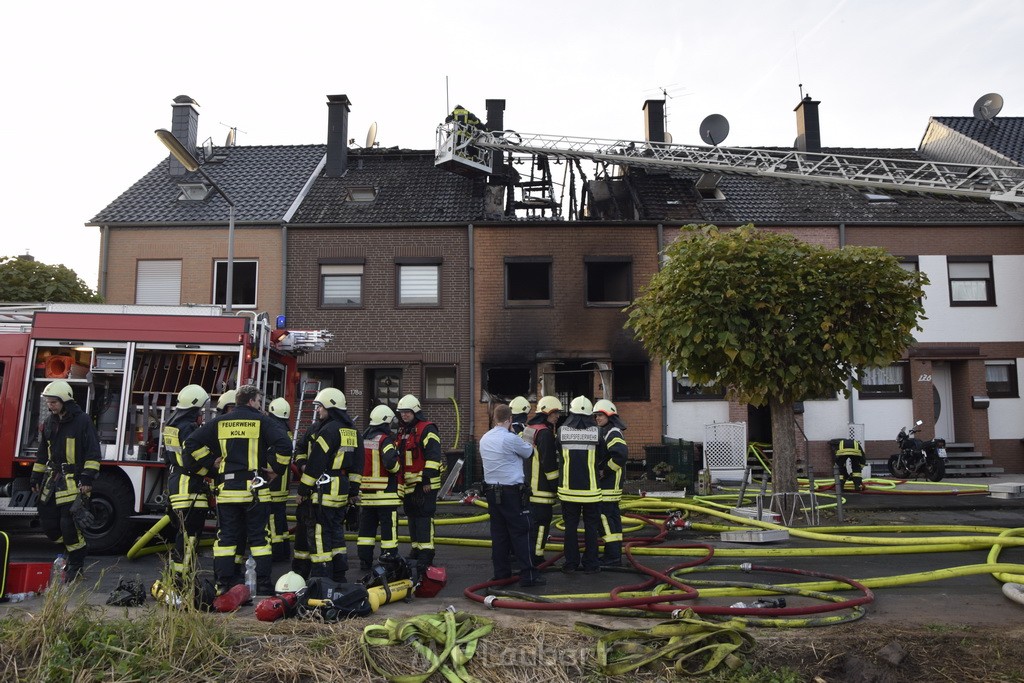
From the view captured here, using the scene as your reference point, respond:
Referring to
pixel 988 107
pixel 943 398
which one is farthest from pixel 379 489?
pixel 988 107

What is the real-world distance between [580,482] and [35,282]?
13.7m

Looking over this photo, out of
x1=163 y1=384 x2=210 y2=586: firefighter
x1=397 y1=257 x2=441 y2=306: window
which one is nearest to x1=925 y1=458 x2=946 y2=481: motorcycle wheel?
x1=397 y1=257 x2=441 y2=306: window

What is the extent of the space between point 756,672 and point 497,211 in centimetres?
1779

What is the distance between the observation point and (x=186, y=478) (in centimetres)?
757

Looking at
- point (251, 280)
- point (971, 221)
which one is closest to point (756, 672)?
point (251, 280)

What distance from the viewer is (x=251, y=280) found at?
2025 cm

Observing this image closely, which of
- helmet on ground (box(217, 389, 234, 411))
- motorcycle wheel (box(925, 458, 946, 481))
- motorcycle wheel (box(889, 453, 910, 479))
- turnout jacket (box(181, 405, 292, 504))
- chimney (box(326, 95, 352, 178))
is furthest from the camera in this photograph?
chimney (box(326, 95, 352, 178))

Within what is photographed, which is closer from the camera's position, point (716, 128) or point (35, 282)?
point (35, 282)

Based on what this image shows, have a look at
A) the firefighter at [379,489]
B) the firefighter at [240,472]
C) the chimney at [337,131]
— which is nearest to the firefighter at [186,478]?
the firefighter at [240,472]

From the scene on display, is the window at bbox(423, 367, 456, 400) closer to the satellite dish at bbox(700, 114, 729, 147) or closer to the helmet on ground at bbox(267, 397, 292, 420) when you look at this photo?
the satellite dish at bbox(700, 114, 729, 147)

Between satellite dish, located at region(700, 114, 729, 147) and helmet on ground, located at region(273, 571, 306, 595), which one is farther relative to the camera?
satellite dish, located at region(700, 114, 729, 147)

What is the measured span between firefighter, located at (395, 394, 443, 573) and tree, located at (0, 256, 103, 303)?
11.7 meters

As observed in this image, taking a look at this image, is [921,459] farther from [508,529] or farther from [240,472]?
[240,472]

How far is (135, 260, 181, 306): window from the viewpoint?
66.3 feet
